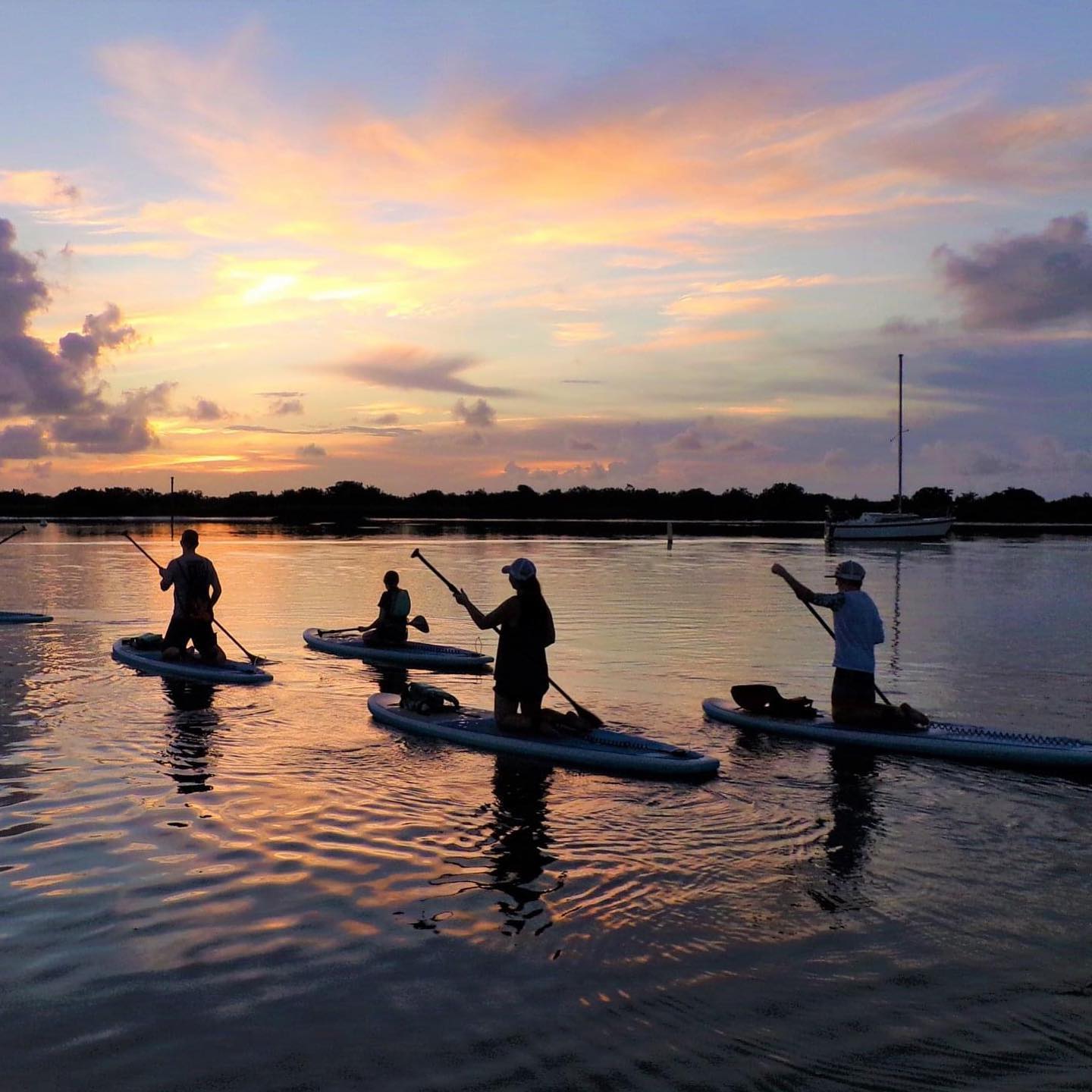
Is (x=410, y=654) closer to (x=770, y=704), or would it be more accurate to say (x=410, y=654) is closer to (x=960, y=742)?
(x=770, y=704)

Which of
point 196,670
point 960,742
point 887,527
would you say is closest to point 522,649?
point 960,742

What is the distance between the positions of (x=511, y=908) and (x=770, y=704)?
775 cm

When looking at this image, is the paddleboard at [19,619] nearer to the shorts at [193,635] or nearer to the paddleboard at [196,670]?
the paddleboard at [196,670]

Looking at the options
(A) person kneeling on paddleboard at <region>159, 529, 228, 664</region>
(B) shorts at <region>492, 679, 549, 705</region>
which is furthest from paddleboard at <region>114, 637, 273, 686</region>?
→ (B) shorts at <region>492, 679, 549, 705</region>

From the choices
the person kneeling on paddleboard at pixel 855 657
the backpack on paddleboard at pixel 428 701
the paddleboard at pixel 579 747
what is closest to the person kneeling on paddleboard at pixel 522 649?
the paddleboard at pixel 579 747

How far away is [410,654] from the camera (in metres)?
21.5

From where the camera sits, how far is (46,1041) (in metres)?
5.90

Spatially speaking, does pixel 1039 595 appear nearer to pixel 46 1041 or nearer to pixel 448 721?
pixel 448 721

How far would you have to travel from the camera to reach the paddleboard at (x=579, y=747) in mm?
12000

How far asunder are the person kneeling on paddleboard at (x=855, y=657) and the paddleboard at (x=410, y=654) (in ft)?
29.3

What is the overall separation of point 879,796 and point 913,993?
192 inches

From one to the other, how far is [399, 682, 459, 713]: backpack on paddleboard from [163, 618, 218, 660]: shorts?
585 centimetres

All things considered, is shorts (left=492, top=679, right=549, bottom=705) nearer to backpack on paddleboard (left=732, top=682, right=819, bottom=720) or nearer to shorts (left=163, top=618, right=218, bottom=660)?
backpack on paddleboard (left=732, top=682, right=819, bottom=720)

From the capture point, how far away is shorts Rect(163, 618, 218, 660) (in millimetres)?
19375
